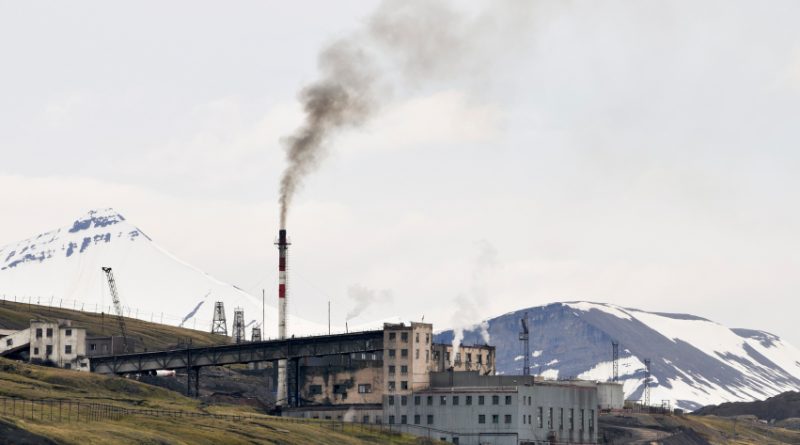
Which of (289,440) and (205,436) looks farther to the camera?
(289,440)

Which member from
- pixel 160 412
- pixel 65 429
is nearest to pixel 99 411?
pixel 160 412

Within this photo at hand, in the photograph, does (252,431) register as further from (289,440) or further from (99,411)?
(99,411)

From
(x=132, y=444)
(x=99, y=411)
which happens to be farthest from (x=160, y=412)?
(x=132, y=444)

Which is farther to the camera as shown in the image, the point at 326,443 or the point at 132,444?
the point at 326,443

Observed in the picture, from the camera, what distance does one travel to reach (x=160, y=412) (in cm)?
19962

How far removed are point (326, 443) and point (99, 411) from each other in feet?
96.1

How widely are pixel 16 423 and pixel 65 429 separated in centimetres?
864

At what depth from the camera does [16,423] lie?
6088 inches

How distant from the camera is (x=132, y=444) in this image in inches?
6407

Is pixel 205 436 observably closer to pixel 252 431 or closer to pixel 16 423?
pixel 252 431

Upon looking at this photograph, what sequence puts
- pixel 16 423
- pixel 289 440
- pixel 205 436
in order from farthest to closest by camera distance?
1. pixel 289 440
2. pixel 205 436
3. pixel 16 423

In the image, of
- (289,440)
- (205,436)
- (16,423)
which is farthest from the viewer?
(289,440)

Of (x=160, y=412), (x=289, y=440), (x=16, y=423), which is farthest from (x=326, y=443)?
(x=16, y=423)

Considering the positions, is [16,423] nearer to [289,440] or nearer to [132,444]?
[132,444]
